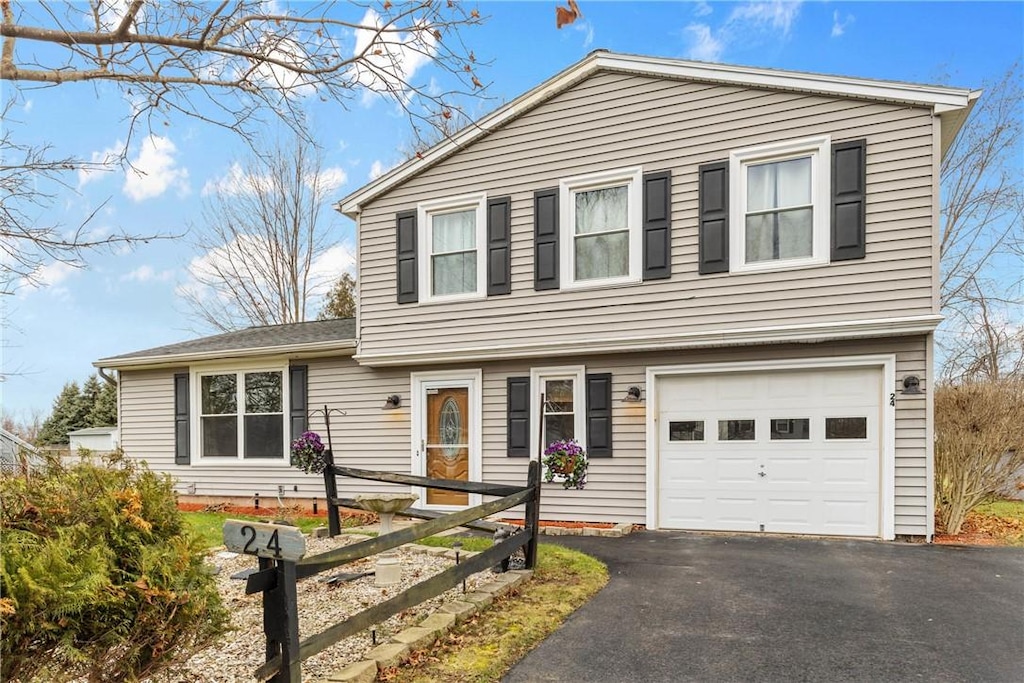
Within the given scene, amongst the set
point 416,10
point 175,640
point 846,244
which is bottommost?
point 175,640

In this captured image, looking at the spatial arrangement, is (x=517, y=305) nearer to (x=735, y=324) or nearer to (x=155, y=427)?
(x=735, y=324)

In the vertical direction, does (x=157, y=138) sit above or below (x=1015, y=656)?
above

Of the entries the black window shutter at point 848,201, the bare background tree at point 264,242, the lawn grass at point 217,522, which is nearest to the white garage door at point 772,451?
the black window shutter at point 848,201

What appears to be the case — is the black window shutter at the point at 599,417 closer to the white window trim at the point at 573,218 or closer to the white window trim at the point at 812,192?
the white window trim at the point at 573,218

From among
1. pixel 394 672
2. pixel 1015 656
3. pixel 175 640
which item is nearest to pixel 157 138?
pixel 175 640

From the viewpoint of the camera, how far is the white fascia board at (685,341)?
677cm

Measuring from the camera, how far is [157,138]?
472 centimetres

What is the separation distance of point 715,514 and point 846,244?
3.69 metres

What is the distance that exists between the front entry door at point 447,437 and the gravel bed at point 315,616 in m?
2.73

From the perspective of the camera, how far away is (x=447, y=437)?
930 centimetres

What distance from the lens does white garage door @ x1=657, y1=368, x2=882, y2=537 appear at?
7152 millimetres

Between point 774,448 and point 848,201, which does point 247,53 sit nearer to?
point 848,201

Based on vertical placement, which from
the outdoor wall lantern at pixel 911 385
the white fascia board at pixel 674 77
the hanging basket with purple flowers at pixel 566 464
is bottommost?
the hanging basket with purple flowers at pixel 566 464

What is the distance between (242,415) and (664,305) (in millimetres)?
7619
